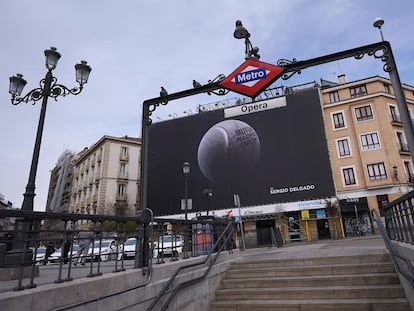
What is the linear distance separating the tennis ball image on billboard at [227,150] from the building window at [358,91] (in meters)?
11.2

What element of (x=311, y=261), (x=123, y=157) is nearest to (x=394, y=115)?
(x=311, y=261)

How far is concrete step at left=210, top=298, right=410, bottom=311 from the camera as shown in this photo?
497 centimetres

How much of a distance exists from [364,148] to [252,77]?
89.4 feet

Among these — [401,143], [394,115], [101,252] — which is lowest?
[101,252]

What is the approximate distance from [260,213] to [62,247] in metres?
27.2

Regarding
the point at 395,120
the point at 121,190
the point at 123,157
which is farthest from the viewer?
the point at 123,157

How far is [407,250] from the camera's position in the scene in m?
4.83

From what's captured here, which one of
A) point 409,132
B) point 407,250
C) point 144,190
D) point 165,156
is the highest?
point 165,156

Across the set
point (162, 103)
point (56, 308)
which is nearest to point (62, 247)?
point (56, 308)

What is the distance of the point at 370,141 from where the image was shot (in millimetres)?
28672

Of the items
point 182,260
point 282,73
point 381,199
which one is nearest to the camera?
point 282,73

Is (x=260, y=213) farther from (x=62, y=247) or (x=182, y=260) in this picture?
(x=62, y=247)

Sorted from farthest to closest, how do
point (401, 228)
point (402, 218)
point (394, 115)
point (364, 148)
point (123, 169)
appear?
point (123, 169) → point (394, 115) → point (364, 148) → point (401, 228) → point (402, 218)

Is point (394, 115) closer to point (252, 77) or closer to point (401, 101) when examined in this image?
point (401, 101)
